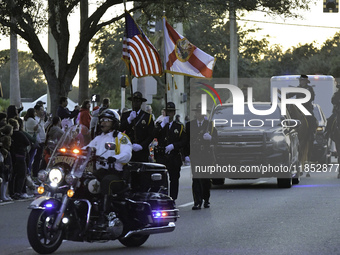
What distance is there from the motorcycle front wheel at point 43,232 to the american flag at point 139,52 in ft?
26.2

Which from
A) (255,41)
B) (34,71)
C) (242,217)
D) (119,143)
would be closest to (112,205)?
(119,143)

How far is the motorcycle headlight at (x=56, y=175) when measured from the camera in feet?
33.9

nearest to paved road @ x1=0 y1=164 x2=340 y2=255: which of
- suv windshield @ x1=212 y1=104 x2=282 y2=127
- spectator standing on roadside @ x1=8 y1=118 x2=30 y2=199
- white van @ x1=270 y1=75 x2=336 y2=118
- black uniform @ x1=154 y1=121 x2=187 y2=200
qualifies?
spectator standing on roadside @ x1=8 y1=118 x2=30 y2=199

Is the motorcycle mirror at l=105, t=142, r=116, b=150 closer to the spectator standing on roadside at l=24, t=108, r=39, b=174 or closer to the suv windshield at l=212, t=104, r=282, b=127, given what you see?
the spectator standing on roadside at l=24, t=108, r=39, b=174

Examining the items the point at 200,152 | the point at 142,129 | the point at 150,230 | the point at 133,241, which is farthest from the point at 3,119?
the point at 150,230

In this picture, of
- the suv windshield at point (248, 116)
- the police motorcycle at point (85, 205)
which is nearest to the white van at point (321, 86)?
the suv windshield at point (248, 116)

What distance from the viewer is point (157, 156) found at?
1686cm

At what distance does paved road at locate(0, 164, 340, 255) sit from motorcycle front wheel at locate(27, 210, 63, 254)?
1.40ft

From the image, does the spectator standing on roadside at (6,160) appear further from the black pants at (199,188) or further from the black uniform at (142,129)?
the black pants at (199,188)

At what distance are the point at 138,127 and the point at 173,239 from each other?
141 inches

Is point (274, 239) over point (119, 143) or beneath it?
beneath

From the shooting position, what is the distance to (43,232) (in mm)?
10266

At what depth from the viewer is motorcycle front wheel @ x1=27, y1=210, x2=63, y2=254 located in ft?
33.2

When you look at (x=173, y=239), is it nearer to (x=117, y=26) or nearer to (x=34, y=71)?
(x=117, y=26)
